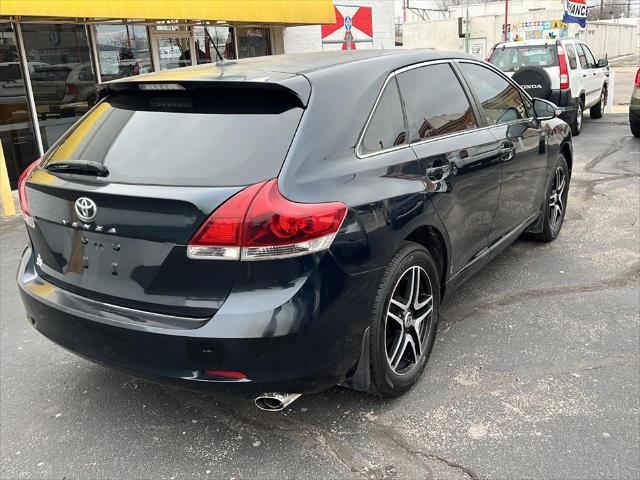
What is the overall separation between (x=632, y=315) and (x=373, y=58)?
2.43m

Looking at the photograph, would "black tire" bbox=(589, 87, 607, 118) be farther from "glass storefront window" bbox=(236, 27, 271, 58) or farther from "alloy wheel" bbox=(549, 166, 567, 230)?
"alloy wheel" bbox=(549, 166, 567, 230)

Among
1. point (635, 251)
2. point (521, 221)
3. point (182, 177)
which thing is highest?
point (182, 177)

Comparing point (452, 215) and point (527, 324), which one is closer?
point (452, 215)

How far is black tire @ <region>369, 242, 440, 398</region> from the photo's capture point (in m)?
2.75

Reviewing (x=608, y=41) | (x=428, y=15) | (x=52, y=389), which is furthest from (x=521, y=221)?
(x=428, y=15)

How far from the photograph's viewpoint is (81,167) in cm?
269

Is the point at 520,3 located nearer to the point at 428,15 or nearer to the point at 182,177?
the point at 428,15

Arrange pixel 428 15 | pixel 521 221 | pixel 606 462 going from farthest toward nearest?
pixel 428 15, pixel 521 221, pixel 606 462

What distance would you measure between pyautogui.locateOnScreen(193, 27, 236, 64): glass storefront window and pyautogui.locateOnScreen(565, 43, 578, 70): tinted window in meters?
6.48

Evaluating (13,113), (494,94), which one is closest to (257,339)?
(494,94)

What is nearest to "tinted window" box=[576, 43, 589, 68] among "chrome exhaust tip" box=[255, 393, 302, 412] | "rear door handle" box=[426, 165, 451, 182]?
"rear door handle" box=[426, 165, 451, 182]

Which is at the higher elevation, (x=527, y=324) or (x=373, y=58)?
(x=373, y=58)

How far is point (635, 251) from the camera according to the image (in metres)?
5.20

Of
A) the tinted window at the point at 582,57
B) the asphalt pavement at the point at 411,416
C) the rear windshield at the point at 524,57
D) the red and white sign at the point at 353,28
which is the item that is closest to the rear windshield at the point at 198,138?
the asphalt pavement at the point at 411,416
